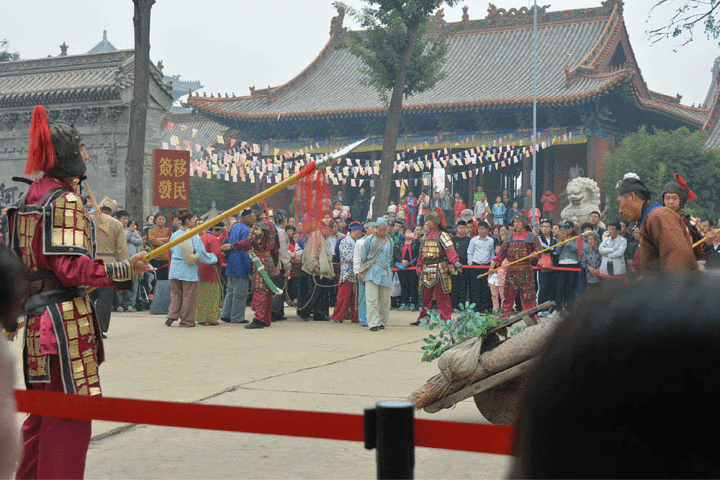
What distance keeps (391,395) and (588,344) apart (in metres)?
5.21

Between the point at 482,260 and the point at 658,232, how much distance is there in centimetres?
908

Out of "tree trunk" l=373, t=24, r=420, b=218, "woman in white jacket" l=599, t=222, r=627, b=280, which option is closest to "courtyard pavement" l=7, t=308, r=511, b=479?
"woman in white jacket" l=599, t=222, r=627, b=280

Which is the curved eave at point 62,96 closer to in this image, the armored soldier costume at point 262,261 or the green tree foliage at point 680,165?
the armored soldier costume at point 262,261

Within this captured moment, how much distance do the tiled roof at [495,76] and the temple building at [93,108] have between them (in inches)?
187

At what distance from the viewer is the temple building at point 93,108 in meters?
20.5

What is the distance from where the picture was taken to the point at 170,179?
40.2 feet

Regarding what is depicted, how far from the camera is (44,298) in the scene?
317 centimetres

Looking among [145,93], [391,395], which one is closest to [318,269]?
[145,93]

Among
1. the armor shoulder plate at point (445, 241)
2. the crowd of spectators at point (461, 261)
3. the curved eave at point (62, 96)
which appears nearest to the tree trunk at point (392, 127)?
the crowd of spectators at point (461, 261)

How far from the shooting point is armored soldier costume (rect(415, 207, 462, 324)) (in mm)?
11445

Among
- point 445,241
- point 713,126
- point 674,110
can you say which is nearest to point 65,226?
point 445,241

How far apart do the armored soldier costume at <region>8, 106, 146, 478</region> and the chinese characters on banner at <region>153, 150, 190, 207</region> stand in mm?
8938

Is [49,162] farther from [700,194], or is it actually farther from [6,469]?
[700,194]

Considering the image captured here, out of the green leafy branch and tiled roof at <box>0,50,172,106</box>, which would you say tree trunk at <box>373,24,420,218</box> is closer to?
tiled roof at <box>0,50,172,106</box>
